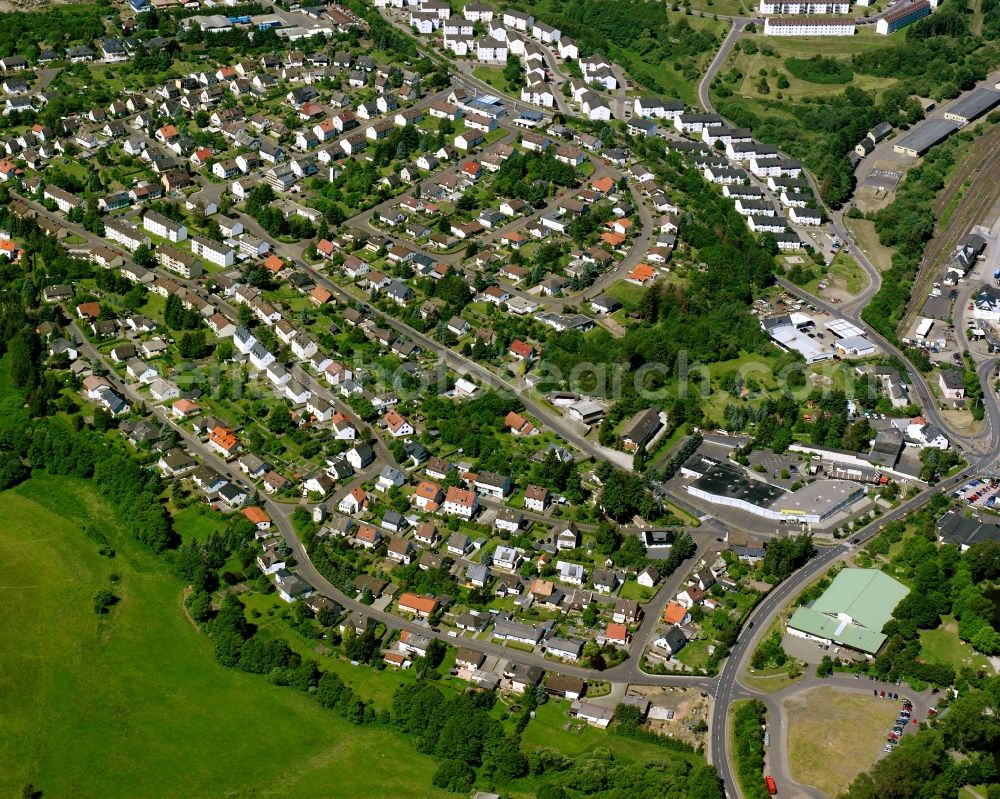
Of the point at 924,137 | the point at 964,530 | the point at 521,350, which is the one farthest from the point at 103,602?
the point at 924,137

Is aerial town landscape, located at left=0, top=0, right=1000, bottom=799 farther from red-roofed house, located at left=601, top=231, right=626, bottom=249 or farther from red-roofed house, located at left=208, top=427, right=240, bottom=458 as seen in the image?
red-roofed house, located at left=601, top=231, right=626, bottom=249

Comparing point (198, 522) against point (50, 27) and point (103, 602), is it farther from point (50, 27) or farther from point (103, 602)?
point (50, 27)

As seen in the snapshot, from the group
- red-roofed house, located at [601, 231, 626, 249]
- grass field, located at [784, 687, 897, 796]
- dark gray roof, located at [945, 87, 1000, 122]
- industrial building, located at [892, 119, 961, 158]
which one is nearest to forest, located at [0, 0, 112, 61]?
red-roofed house, located at [601, 231, 626, 249]

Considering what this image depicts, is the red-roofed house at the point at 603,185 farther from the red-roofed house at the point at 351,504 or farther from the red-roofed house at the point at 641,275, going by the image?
the red-roofed house at the point at 351,504

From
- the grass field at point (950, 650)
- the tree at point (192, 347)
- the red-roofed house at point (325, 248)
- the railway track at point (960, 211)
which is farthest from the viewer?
the railway track at point (960, 211)

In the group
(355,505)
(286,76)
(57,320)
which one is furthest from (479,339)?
(286,76)

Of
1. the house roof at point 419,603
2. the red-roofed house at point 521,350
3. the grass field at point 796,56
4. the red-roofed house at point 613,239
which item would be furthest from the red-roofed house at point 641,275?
the grass field at point 796,56

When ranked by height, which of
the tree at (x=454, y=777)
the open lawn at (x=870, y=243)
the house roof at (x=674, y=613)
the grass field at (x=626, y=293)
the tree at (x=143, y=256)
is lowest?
the tree at (x=454, y=777)
